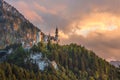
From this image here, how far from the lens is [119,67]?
113500 mm

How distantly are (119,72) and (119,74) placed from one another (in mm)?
516

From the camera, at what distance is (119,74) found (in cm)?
11100

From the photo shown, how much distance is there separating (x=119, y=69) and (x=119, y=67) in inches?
21.6

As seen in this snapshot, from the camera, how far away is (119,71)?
366 ft

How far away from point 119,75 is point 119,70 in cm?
192

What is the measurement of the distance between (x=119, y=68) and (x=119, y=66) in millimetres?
950

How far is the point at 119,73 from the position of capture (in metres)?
111

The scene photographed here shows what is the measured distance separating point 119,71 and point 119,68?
6.96ft

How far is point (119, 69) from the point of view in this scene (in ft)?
372

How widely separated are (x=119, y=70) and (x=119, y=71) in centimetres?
91

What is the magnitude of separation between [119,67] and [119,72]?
2.71 m

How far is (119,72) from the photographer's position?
364ft
